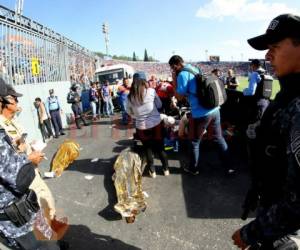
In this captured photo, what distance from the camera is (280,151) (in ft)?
4.21

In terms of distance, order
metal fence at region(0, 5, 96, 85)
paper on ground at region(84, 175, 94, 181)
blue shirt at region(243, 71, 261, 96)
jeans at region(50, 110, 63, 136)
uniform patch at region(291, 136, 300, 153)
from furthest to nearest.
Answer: jeans at region(50, 110, 63, 136), metal fence at region(0, 5, 96, 85), blue shirt at region(243, 71, 261, 96), paper on ground at region(84, 175, 94, 181), uniform patch at region(291, 136, 300, 153)

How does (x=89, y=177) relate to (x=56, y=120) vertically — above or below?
below

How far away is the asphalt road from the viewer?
327cm

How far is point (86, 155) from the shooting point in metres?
6.81

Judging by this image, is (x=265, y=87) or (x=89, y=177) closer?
(x=89, y=177)

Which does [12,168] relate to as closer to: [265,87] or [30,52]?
[265,87]

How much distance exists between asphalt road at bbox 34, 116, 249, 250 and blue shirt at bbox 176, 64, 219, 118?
1.14 meters

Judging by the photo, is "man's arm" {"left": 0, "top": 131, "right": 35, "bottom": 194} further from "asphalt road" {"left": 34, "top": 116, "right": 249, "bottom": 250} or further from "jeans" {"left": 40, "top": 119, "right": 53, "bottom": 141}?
"jeans" {"left": 40, "top": 119, "right": 53, "bottom": 141}

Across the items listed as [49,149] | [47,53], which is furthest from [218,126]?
[47,53]

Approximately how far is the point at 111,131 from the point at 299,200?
28.8ft

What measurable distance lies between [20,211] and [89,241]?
5.55 feet

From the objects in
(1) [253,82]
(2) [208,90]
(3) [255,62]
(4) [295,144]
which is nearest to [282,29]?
(4) [295,144]

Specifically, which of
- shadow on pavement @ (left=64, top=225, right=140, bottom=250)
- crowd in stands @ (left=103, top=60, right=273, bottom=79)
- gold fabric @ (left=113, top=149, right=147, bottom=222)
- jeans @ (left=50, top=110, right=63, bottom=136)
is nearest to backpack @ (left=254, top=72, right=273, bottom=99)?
gold fabric @ (left=113, top=149, right=147, bottom=222)

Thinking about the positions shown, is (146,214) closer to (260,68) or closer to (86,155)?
(86,155)
